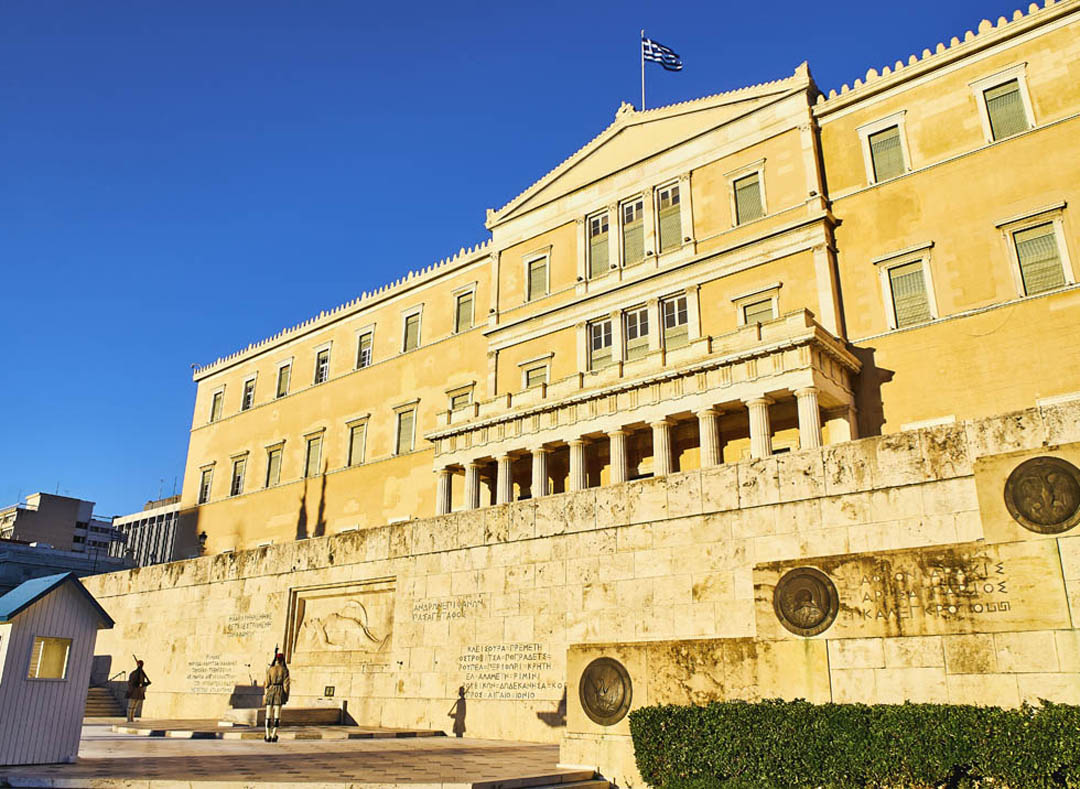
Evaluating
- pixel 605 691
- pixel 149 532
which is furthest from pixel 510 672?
pixel 149 532

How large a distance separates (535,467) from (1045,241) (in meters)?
18.3

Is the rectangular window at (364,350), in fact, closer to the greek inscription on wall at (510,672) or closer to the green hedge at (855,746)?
the greek inscription on wall at (510,672)

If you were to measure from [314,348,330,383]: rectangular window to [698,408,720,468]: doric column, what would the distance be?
1100 inches

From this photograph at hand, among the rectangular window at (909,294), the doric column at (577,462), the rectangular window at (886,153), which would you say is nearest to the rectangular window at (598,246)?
the doric column at (577,462)

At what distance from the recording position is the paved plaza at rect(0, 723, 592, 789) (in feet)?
32.5

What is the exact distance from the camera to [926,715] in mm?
9156

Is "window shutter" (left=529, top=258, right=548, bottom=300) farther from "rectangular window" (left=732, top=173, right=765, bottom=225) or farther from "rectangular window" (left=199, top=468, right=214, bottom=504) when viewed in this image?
"rectangular window" (left=199, top=468, right=214, bottom=504)

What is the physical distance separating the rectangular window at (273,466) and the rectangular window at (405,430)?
1024cm

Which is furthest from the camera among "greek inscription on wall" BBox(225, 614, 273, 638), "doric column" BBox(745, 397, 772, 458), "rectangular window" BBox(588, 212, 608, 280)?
"rectangular window" BBox(588, 212, 608, 280)

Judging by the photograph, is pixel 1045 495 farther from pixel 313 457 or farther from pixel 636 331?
pixel 313 457

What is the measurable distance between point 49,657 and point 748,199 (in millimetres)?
27099

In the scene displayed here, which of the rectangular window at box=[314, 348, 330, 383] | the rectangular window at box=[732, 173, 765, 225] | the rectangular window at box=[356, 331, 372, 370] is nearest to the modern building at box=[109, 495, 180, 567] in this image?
the rectangular window at box=[314, 348, 330, 383]

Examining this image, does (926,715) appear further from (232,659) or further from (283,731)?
(232,659)

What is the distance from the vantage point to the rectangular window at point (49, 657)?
13.5 m
